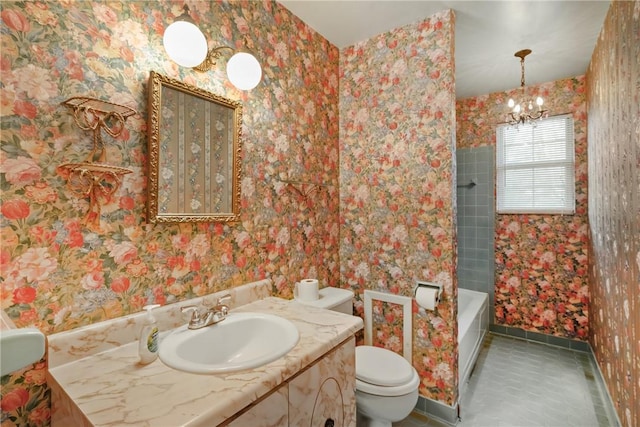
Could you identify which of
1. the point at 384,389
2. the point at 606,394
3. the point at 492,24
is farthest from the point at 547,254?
the point at 384,389

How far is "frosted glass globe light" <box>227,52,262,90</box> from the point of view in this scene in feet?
4.82

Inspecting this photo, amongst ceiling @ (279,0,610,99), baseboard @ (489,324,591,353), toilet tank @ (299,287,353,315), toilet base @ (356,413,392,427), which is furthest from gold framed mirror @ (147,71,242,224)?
baseboard @ (489,324,591,353)

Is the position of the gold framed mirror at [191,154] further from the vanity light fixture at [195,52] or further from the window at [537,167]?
the window at [537,167]

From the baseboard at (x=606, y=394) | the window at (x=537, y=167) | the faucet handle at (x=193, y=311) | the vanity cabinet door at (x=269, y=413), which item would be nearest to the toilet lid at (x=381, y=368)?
the vanity cabinet door at (x=269, y=413)

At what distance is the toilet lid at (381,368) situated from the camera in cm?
158

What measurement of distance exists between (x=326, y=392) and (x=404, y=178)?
1364mm

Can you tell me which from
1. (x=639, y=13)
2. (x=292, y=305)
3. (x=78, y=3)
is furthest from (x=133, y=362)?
(x=639, y=13)

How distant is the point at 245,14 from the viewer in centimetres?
160

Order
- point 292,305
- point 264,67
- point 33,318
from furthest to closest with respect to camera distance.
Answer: point 264,67 → point 292,305 → point 33,318

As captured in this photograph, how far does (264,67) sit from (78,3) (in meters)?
0.86

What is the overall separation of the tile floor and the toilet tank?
76 centimetres

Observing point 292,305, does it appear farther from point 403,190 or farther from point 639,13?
point 639,13

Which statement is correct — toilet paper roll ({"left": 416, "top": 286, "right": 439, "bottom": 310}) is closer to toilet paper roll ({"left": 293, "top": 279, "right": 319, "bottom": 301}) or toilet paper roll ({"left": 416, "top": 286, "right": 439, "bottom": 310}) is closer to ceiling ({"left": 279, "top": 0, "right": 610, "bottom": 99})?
toilet paper roll ({"left": 293, "top": 279, "right": 319, "bottom": 301})

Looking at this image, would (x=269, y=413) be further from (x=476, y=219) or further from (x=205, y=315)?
(x=476, y=219)
